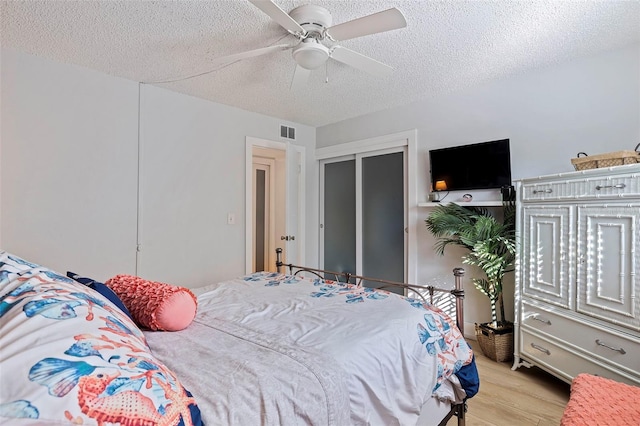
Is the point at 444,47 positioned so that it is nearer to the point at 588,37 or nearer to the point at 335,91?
the point at 588,37

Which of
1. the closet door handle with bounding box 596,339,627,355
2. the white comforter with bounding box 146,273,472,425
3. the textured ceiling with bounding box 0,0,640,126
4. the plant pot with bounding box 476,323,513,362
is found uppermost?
the textured ceiling with bounding box 0,0,640,126

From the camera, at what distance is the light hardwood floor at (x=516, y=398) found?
1.94 m

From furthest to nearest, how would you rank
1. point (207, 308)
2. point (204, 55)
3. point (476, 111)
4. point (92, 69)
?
point (476, 111)
point (92, 69)
point (204, 55)
point (207, 308)

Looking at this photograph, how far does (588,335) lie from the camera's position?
201cm

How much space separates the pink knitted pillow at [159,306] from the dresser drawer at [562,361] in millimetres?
2382

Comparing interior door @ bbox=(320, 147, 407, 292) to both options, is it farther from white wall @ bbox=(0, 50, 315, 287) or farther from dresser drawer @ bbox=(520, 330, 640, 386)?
dresser drawer @ bbox=(520, 330, 640, 386)

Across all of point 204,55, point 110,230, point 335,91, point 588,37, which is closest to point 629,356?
point 588,37

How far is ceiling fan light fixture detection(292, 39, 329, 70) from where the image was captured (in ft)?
6.22

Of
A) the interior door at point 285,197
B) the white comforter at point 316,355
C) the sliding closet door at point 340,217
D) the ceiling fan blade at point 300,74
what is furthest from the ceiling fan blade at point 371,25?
the sliding closet door at point 340,217

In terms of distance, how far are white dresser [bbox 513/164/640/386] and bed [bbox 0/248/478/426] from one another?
36.0 inches

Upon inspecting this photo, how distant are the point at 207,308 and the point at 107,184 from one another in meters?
1.82

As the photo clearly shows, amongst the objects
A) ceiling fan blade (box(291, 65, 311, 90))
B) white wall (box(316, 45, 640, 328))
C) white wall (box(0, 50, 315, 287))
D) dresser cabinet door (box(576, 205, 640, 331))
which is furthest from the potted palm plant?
white wall (box(0, 50, 315, 287))

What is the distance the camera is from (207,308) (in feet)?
5.60

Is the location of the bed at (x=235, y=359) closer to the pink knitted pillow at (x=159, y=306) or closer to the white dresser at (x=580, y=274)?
the pink knitted pillow at (x=159, y=306)
